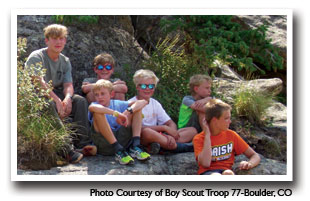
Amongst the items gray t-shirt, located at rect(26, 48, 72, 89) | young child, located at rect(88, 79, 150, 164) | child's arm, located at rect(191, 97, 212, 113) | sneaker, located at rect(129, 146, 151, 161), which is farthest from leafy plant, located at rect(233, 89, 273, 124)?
gray t-shirt, located at rect(26, 48, 72, 89)

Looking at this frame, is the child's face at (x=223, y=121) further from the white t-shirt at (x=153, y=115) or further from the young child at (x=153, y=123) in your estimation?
the white t-shirt at (x=153, y=115)

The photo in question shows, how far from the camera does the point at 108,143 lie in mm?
5609

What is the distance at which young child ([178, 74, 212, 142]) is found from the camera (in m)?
6.21

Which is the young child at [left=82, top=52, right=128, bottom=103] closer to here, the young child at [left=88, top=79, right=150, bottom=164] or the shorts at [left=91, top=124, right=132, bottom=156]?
the young child at [left=88, top=79, right=150, bottom=164]

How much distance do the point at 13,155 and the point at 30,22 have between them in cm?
314

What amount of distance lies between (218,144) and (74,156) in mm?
1707

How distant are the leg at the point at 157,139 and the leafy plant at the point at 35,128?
96 cm

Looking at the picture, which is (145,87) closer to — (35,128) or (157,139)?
(157,139)

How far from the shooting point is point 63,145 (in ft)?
17.9

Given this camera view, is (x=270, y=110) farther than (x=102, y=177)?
Yes

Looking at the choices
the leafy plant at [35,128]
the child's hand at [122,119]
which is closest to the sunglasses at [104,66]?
the leafy plant at [35,128]

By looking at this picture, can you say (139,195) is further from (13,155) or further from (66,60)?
(66,60)

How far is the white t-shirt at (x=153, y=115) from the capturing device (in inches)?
242

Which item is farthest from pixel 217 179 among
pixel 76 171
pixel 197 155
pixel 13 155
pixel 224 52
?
pixel 224 52
